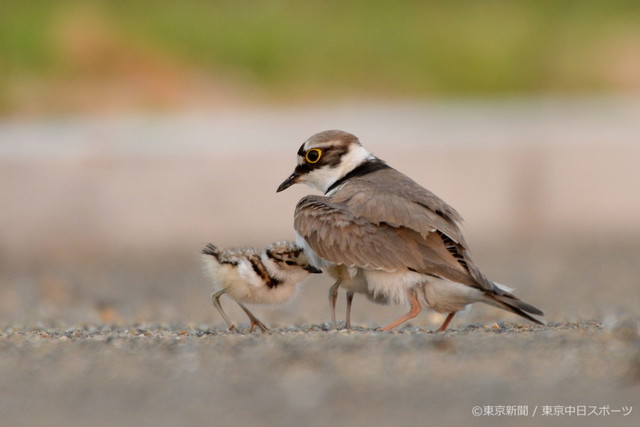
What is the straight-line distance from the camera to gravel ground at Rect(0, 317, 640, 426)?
4.33 m

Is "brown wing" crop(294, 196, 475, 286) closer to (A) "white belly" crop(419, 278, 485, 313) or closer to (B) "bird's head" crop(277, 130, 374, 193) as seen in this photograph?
(A) "white belly" crop(419, 278, 485, 313)

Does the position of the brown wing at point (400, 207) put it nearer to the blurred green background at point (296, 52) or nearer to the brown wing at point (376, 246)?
the brown wing at point (376, 246)

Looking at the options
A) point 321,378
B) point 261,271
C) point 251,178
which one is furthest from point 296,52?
point 321,378

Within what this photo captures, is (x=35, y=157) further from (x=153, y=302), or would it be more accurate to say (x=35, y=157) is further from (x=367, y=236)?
(x=367, y=236)

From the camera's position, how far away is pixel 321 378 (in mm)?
4707

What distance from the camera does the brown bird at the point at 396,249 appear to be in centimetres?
606

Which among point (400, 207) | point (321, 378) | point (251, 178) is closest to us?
point (321, 378)

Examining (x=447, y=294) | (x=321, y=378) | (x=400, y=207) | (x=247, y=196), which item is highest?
(x=247, y=196)

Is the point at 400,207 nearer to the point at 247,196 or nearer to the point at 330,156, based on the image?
the point at 330,156

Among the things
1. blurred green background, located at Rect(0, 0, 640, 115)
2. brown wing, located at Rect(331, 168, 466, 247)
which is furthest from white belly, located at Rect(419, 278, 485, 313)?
blurred green background, located at Rect(0, 0, 640, 115)

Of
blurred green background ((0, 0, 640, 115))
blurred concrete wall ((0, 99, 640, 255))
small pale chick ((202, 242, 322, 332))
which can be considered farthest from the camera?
blurred green background ((0, 0, 640, 115))

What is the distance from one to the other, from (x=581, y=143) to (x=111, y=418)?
372 inches

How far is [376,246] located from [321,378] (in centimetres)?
149

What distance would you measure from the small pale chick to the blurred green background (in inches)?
349
